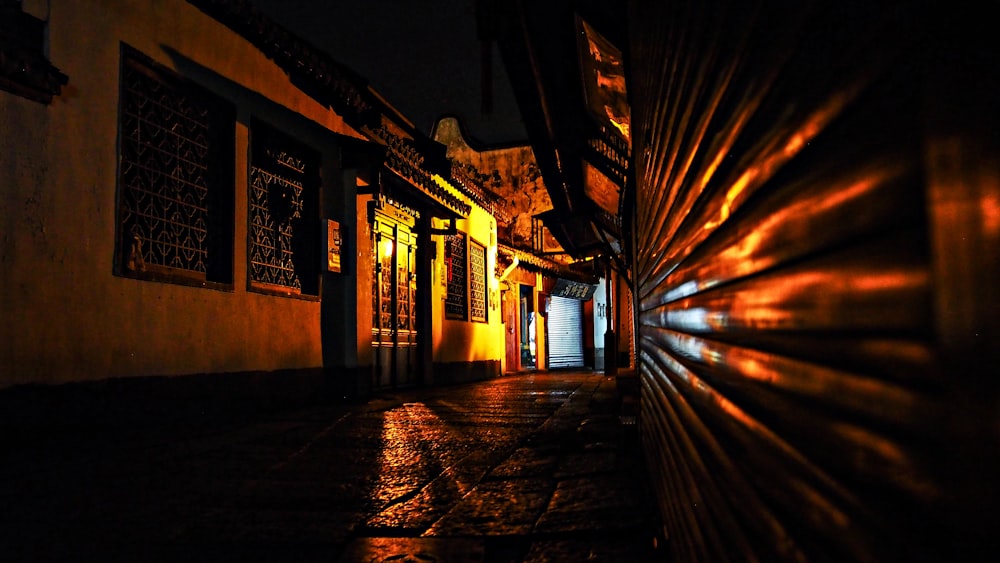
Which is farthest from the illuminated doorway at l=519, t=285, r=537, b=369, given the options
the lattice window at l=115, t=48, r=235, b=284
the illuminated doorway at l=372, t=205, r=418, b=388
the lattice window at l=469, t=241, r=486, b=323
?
the lattice window at l=115, t=48, r=235, b=284

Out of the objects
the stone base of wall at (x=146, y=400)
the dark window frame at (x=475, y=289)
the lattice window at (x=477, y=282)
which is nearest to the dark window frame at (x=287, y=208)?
the stone base of wall at (x=146, y=400)

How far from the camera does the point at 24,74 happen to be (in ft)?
14.3

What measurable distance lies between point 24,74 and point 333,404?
16.4ft

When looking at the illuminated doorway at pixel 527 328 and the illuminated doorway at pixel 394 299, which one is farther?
the illuminated doorway at pixel 527 328

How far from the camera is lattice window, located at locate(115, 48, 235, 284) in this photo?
217 inches

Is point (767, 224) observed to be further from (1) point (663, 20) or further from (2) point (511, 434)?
(2) point (511, 434)

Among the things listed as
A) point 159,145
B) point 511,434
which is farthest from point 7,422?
point 511,434

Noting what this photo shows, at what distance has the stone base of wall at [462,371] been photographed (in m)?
12.3

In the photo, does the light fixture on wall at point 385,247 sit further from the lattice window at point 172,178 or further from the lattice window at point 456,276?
the lattice window at point 172,178

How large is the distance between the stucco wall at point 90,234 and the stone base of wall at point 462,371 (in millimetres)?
5642

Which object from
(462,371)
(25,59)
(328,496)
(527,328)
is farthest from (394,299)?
(527,328)

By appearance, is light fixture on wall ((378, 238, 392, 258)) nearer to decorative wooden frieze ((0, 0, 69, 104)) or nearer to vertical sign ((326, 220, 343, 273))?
vertical sign ((326, 220, 343, 273))

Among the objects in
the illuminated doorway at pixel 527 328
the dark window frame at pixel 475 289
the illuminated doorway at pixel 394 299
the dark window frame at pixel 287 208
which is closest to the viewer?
the dark window frame at pixel 287 208

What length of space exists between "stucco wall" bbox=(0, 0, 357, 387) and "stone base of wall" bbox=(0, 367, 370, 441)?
115mm
